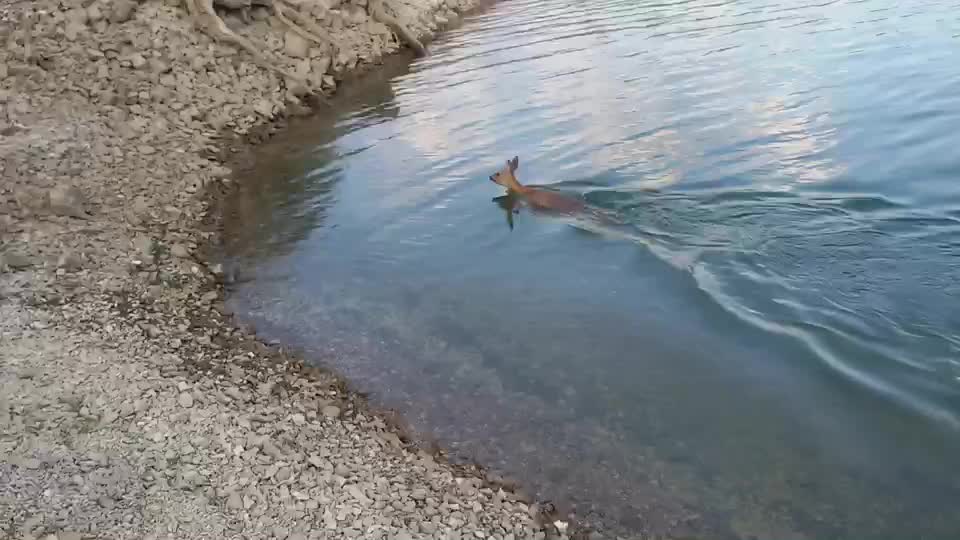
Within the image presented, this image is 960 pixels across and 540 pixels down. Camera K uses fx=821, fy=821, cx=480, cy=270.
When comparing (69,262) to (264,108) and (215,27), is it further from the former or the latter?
(215,27)

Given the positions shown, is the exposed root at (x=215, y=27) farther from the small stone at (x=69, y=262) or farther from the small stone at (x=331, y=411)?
A: the small stone at (x=331, y=411)

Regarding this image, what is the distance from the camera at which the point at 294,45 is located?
57.0ft

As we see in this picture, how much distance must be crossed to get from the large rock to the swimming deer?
851 centimetres

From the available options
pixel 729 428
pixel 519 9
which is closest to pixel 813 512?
pixel 729 428

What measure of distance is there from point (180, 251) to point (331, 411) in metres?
3.87

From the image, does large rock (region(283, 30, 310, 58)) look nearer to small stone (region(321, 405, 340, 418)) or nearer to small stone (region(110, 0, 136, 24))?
small stone (region(110, 0, 136, 24))

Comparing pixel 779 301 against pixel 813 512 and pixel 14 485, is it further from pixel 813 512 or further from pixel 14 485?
pixel 14 485

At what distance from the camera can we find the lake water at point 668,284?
5.64m

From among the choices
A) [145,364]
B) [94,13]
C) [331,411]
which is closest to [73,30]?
[94,13]

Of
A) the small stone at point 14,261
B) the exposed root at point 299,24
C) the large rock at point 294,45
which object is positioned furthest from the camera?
the exposed root at point 299,24

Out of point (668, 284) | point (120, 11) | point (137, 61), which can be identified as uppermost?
point (120, 11)

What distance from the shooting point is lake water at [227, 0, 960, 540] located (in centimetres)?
564

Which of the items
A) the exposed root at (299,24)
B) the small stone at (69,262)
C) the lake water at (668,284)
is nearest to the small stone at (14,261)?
the small stone at (69,262)

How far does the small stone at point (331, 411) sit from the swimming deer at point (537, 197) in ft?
15.4
